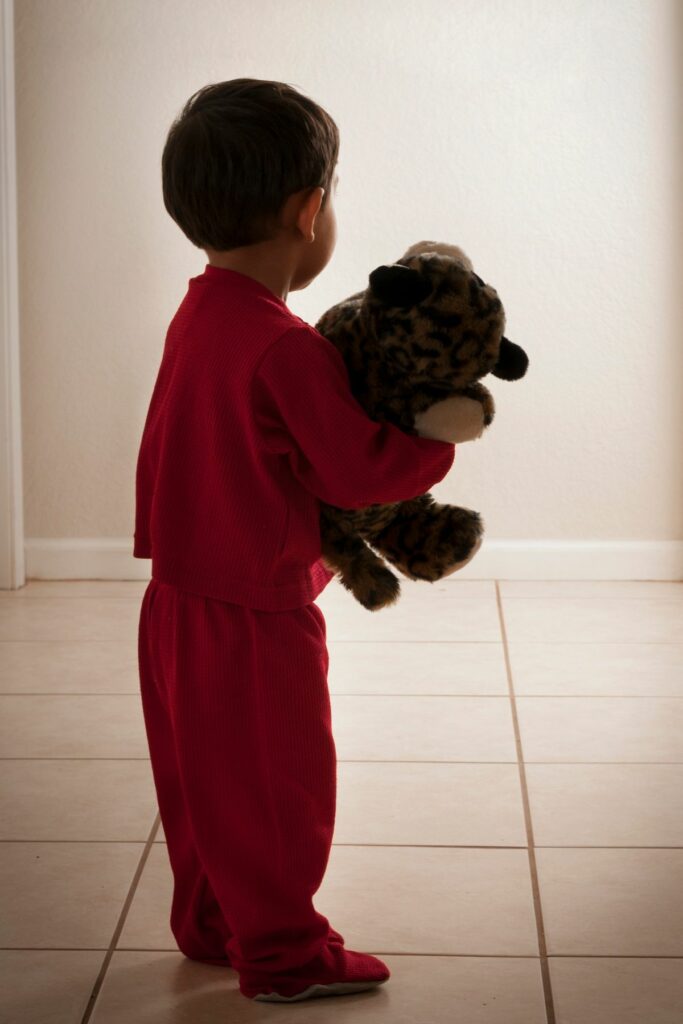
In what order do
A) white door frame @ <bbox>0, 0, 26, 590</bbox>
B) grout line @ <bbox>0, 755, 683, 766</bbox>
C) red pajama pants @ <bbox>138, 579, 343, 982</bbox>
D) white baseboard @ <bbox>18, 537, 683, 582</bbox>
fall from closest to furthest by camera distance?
red pajama pants @ <bbox>138, 579, 343, 982</bbox>, grout line @ <bbox>0, 755, 683, 766</bbox>, white door frame @ <bbox>0, 0, 26, 590</bbox>, white baseboard @ <bbox>18, 537, 683, 582</bbox>

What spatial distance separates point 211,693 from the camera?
1.31 meters

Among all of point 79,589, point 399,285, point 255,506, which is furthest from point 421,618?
point 399,285

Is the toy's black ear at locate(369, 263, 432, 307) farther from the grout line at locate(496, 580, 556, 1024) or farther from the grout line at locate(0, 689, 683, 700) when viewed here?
the grout line at locate(0, 689, 683, 700)

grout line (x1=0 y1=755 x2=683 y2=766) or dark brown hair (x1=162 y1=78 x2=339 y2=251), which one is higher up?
dark brown hair (x1=162 y1=78 x2=339 y2=251)

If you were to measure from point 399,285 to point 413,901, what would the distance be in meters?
0.80

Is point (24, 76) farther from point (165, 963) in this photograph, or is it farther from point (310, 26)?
point (165, 963)

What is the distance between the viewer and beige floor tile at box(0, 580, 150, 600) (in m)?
3.19

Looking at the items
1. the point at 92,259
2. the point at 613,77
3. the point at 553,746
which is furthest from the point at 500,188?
the point at 553,746

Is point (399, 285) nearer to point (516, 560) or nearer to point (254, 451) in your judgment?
point (254, 451)

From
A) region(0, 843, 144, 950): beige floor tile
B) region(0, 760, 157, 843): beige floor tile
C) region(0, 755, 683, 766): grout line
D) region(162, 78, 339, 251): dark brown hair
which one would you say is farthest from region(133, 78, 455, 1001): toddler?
region(0, 755, 683, 766): grout line

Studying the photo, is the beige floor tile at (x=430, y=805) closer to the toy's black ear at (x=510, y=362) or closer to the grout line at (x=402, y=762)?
the grout line at (x=402, y=762)

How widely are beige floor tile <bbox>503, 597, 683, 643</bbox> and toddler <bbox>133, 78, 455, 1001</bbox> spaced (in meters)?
1.49

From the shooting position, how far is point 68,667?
259 cm

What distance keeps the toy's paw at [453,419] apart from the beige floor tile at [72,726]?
1071 millimetres
